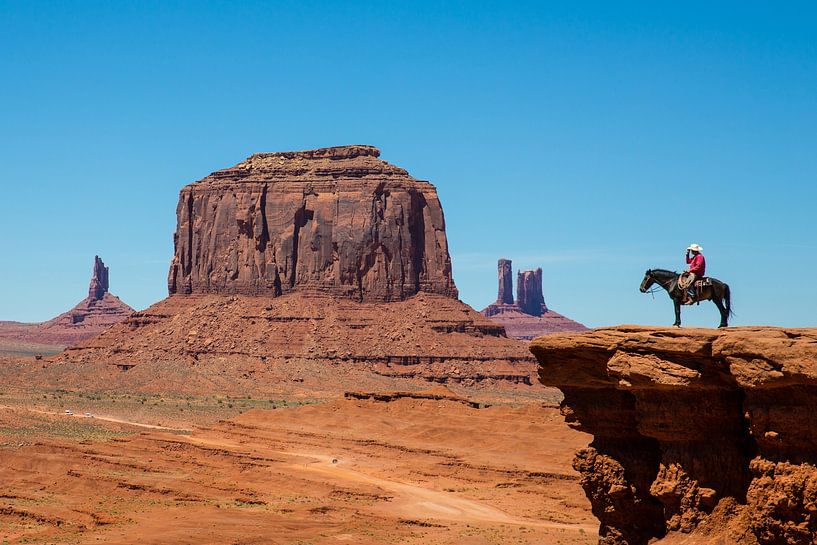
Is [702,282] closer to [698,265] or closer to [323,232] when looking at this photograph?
[698,265]

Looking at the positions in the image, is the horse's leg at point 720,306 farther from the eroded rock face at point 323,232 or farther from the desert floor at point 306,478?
the eroded rock face at point 323,232

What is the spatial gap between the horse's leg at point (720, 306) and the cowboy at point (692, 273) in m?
0.35

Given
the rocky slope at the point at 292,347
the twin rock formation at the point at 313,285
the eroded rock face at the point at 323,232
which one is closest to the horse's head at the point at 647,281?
the rocky slope at the point at 292,347

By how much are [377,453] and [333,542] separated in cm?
2495

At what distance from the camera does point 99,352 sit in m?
126

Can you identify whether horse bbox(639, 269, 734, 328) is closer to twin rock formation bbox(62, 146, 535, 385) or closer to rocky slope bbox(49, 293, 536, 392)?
rocky slope bbox(49, 293, 536, 392)

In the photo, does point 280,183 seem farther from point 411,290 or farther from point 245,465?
point 245,465

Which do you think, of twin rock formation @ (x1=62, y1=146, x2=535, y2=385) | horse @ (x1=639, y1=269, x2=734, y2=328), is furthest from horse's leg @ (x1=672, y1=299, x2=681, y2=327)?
twin rock formation @ (x1=62, y1=146, x2=535, y2=385)

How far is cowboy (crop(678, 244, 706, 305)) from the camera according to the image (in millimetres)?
20953

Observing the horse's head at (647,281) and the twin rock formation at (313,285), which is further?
the twin rock formation at (313,285)

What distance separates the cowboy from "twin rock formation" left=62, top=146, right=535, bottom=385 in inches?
3612

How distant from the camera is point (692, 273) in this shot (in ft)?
69.0

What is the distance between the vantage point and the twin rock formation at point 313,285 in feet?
384

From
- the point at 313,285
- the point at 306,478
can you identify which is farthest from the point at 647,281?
the point at 313,285
